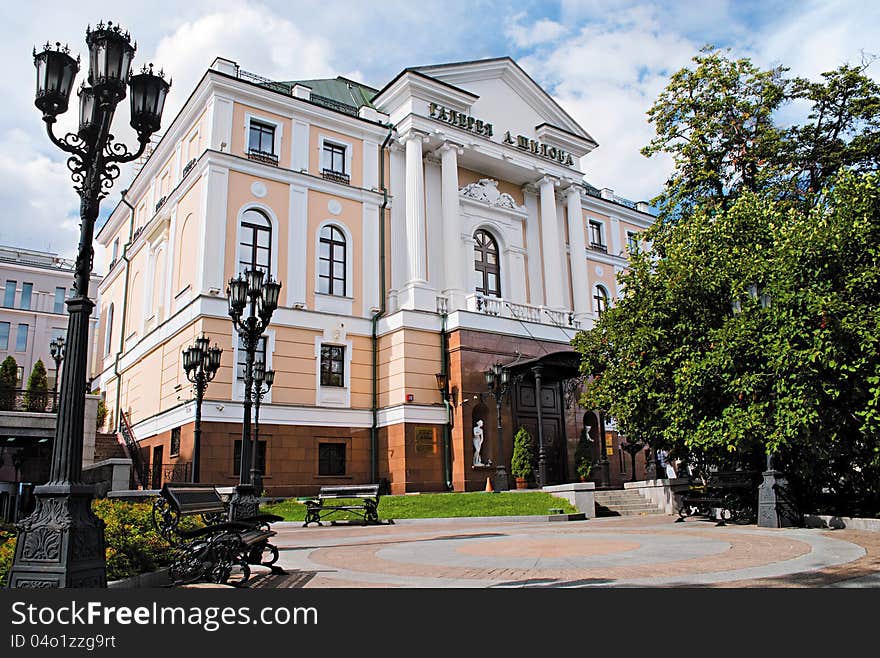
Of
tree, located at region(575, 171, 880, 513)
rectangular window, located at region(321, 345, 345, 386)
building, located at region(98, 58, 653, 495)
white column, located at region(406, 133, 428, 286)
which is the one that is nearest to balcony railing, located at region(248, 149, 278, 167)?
building, located at region(98, 58, 653, 495)

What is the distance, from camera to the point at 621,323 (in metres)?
17.8

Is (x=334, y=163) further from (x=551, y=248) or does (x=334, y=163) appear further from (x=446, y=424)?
(x=446, y=424)

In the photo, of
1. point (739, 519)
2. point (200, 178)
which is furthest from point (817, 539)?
point (200, 178)

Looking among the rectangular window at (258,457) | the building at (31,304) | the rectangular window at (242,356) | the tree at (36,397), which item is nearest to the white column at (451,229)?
the rectangular window at (242,356)

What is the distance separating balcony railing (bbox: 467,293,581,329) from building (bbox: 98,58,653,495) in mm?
105

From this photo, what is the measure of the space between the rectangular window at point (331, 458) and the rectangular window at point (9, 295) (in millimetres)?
50257

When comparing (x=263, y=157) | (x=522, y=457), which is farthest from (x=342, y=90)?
(x=522, y=457)

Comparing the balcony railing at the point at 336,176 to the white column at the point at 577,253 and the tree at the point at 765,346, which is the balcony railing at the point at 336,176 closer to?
the white column at the point at 577,253

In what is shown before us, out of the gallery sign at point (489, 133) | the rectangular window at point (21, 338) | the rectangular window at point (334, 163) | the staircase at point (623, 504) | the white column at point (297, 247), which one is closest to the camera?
the staircase at point (623, 504)

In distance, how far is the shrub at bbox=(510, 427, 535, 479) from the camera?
2559cm

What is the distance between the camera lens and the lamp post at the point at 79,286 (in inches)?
211

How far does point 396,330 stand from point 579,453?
877cm

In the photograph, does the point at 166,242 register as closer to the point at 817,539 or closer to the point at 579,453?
the point at 579,453

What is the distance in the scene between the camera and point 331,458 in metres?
27.0
